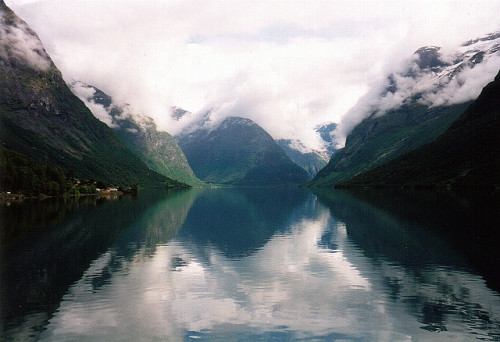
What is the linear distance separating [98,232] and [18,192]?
130 metres

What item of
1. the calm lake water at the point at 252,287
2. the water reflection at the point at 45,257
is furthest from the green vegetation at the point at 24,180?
the calm lake water at the point at 252,287

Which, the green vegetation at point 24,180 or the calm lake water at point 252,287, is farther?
the green vegetation at point 24,180

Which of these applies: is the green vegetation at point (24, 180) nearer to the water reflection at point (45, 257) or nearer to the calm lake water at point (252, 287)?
the water reflection at point (45, 257)

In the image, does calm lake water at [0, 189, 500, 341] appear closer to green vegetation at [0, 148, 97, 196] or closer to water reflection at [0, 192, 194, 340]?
water reflection at [0, 192, 194, 340]

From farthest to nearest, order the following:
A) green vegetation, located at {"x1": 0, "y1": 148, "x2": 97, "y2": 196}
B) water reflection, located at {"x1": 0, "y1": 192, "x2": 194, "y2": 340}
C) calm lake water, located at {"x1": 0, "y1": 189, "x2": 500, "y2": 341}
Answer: green vegetation, located at {"x1": 0, "y1": 148, "x2": 97, "y2": 196} < water reflection, located at {"x1": 0, "y1": 192, "x2": 194, "y2": 340} < calm lake water, located at {"x1": 0, "y1": 189, "x2": 500, "y2": 341}

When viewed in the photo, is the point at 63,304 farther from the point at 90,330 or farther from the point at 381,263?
the point at 381,263

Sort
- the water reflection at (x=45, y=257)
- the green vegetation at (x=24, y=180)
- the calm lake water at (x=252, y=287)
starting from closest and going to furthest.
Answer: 1. the calm lake water at (x=252, y=287)
2. the water reflection at (x=45, y=257)
3. the green vegetation at (x=24, y=180)

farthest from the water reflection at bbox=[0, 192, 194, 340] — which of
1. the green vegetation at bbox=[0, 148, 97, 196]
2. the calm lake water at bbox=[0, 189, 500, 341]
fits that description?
the green vegetation at bbox=[0, 148, 97, 196]

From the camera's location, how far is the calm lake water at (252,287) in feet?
83.9

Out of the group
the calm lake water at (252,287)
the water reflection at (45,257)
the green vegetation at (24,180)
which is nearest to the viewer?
the calm lake water at (252,287)

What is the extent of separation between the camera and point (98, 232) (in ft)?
227

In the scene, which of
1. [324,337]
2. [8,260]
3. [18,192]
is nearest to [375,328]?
[324,337]

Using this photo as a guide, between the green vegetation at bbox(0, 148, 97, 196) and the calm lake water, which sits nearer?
the calm lake water

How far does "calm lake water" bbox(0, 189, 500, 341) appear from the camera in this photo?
83.9 feet
